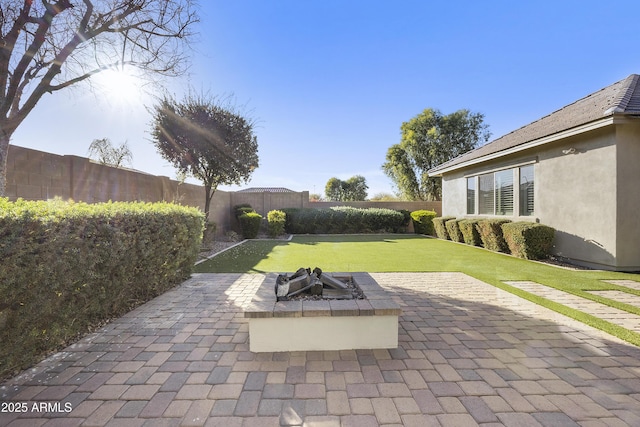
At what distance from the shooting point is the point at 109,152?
15688mm

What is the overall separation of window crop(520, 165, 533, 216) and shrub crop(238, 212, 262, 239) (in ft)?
35.2

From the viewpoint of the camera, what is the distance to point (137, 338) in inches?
121

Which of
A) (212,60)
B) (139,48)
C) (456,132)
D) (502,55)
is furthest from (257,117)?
(456,132)

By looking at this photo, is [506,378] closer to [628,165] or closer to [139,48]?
[628,165]

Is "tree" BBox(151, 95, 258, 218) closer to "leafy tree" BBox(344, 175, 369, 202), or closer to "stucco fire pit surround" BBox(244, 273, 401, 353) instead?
"stucco fire pit surround" BBox(244, 273, 401, 353)

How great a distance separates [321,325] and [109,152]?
1849 centimetres

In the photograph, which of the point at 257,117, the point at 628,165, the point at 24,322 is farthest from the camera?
the point at 257,117

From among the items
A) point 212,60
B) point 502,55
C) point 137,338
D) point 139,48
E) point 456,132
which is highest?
point 456,132

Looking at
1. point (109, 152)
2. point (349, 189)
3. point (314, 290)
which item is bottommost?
point (314, 290)

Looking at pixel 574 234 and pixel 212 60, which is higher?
pixel 212 60

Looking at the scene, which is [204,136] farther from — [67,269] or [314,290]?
[314,290]

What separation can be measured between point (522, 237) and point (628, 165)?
2.65 meters

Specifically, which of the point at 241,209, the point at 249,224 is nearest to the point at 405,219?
the point at 249,224

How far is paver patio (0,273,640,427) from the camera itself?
1866 millimetres
